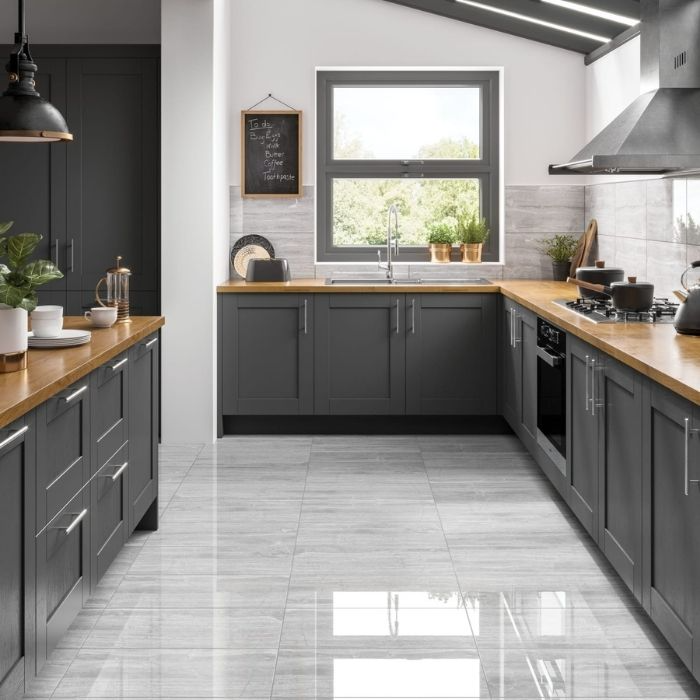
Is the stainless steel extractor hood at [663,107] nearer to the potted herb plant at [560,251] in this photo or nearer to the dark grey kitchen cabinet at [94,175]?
the potted herb plant at [560,251]

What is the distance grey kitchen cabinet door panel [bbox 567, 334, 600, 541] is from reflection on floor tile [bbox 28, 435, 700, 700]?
0.56ft

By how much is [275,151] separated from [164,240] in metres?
1.13

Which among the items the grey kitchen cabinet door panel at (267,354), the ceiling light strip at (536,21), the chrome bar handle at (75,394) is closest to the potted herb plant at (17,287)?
the chrome bar handle at (75,394)

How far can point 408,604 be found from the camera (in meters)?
3.32

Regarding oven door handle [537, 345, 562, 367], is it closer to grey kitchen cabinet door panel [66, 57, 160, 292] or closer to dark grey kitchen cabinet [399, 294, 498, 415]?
dark grey kitchen cabinet [399, 294, 498, 415]

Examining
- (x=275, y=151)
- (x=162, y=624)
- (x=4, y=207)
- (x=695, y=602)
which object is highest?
(x=275, y=151)

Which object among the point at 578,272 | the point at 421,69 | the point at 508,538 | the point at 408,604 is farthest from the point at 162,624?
the point at 421,69

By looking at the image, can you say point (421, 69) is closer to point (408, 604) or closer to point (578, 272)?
point (578, 272)

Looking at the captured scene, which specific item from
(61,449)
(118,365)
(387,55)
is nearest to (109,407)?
(118,365)

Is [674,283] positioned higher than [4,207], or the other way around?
[4,207]

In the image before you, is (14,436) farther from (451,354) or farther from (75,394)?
(451,354)

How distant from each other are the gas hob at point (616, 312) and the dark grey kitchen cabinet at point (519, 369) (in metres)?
0.42

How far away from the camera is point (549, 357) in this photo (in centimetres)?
447

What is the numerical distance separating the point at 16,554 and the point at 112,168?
4.07 meters
